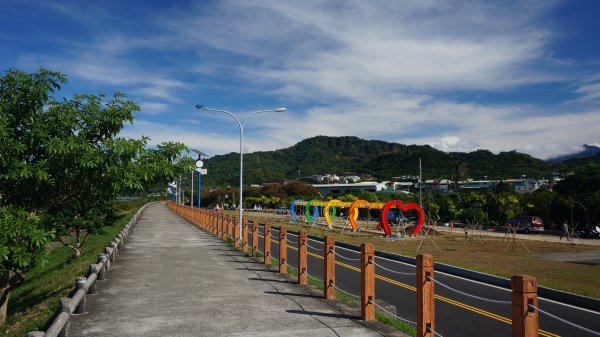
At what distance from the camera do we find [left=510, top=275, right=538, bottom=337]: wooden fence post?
486 centimetres

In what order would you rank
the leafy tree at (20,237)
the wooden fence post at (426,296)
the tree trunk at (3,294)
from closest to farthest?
the wooden fence post at (426,296)
the leafy tree at (20,237)
the tree trunk at (3,294)

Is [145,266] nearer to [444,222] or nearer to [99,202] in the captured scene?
[99,202]

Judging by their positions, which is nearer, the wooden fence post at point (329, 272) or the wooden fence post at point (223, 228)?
the wooden fence post at point (329, 272)

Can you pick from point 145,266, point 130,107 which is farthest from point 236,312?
point 145,266

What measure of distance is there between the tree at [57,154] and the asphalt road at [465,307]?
5.81 meters

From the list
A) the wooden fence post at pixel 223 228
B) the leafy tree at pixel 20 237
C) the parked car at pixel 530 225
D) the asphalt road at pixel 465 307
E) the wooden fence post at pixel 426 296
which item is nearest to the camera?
the wooden fence post at pixel 426 296

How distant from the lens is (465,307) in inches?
444

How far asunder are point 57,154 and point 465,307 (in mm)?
9106

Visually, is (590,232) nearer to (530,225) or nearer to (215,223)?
(530,225)

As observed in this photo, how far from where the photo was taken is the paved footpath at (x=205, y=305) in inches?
301

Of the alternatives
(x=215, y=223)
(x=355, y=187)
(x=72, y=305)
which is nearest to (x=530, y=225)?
(x=215, y=223)

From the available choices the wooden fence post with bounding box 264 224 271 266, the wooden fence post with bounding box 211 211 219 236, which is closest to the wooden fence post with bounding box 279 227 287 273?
the wooden fence post with bounding box 264 224 271 266

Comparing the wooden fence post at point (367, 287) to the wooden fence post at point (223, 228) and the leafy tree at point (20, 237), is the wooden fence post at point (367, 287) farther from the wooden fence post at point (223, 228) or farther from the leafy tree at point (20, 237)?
the wooden fence post at point (223, 228)

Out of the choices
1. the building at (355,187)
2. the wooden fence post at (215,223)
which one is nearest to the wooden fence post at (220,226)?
the wooden fence post at (215,223)
